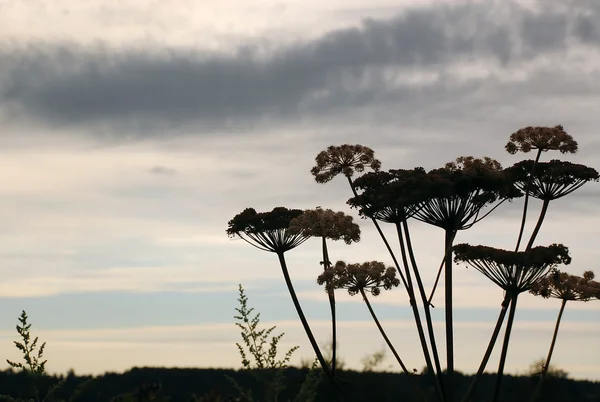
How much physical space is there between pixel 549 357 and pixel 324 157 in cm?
772

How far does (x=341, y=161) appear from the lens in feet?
67.5

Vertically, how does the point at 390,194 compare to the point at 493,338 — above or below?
above

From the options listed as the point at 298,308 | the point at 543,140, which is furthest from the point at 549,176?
the point at 298,308

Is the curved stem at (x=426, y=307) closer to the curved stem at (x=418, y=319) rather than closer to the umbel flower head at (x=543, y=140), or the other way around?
the curved stem at (x=418, y=319)

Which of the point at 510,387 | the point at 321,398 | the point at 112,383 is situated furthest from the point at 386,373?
the point at 112,383

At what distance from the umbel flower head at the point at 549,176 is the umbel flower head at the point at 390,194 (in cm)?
288

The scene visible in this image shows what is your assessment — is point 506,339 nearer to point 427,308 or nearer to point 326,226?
point 427,308

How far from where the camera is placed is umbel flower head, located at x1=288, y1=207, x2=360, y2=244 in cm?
2023

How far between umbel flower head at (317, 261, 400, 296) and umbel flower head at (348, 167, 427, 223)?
1195mm

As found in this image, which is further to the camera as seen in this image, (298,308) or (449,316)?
(298,308)

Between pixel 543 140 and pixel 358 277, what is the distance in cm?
588

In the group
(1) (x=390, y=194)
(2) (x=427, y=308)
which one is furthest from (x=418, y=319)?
(1) (x=390, y=194)

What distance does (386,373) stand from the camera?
1480 inches

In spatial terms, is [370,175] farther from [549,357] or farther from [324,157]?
[549,357]
